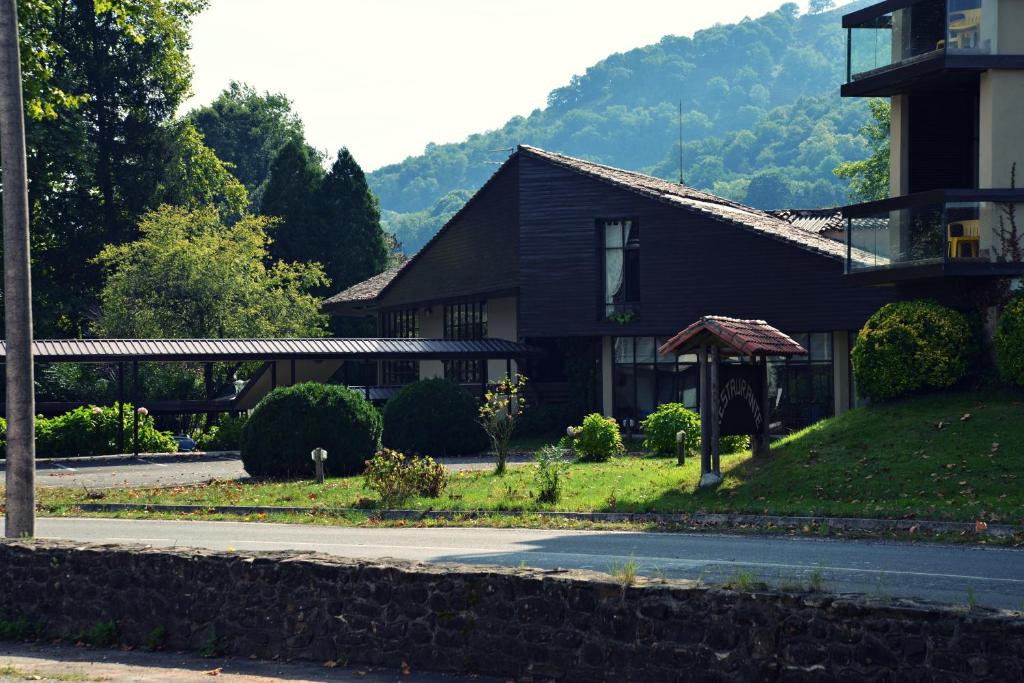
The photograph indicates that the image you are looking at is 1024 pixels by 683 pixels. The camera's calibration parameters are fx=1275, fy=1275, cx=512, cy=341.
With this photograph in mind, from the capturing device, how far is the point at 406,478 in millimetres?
24391

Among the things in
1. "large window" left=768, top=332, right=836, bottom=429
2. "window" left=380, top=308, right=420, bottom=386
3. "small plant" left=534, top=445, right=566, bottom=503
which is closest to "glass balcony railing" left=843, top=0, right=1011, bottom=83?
"large window" left=768, top=332, right=836, bottom=429

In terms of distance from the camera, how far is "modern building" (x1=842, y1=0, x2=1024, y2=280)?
2645 cm

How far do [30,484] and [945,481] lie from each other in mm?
14167

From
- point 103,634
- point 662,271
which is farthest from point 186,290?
point 103,634

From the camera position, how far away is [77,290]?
66.8 m

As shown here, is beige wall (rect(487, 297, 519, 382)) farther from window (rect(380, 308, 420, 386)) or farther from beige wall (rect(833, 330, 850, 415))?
beige wall (rect(833, 330, 850, 415))

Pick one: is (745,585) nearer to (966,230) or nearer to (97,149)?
(966,230)

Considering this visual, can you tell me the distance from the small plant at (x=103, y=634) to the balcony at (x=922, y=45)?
21.2m

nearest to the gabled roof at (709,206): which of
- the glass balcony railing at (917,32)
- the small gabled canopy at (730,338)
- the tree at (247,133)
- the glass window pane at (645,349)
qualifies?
the glass window pane at (645,349)

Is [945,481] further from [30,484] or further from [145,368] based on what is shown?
[145,368]

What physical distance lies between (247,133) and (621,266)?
2626 inches

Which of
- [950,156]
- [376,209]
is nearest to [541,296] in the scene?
[950,156]

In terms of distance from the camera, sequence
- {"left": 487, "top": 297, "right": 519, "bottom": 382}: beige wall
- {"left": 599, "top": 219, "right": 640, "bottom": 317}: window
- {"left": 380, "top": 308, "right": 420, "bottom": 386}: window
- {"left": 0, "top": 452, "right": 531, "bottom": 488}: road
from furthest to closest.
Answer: {"left": 380, "top": 308, "right": 420, "bottom": 386}: window
{"left": 487, "top": 297, "right": 519, "bottom": 382}: beige wall
{"left": 599, "top": 219, "right": 640, "bottom": 317}: window
{"left": 0, "top": 452, "right": 531, "bottom": 488}: road

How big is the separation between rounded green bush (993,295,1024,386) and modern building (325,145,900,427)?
1234 cm
